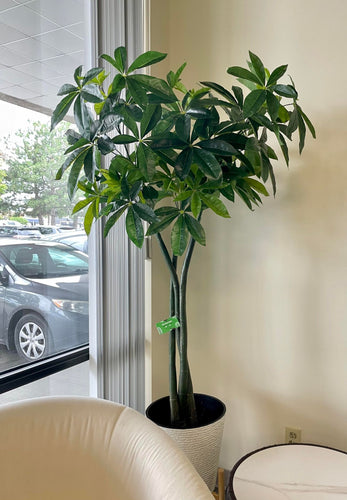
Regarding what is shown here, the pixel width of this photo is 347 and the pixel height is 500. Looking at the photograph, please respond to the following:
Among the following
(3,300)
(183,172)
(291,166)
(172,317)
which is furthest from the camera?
(291,166)

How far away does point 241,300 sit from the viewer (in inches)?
76.0

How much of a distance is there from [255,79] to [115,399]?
1.39m

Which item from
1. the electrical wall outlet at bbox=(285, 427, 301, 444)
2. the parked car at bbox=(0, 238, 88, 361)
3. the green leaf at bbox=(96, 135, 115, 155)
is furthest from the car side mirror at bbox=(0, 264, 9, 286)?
the electrical wall outlet at bbox=(285, 427, 301, 444)

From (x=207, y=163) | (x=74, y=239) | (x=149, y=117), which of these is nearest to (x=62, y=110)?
(x=149, y=117)

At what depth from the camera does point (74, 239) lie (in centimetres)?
175

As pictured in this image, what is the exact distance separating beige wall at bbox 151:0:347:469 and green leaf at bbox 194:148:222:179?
0.63 m

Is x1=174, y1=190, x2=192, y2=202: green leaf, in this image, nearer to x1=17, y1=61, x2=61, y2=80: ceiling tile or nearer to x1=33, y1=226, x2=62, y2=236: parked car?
x1=33, y1=226, x2=62, y2=236: parked car

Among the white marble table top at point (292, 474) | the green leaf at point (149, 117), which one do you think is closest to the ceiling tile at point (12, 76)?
the green leaf at point (149, 117)

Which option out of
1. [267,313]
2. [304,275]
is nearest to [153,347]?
[267,313]

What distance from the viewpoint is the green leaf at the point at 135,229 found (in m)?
1.36

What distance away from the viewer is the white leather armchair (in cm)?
112

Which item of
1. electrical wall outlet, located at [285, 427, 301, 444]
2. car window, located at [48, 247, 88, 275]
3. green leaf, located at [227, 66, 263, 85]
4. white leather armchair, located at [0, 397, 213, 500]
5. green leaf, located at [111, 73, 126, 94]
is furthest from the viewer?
A: electrical wall outlet, located at [285, 427, 301, 444]

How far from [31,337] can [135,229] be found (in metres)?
0.61

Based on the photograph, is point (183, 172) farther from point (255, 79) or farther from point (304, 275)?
point (304, 275)
